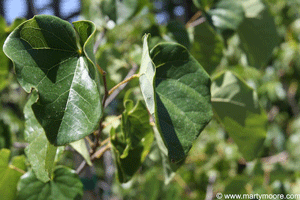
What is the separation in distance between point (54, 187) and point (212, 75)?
730 mm

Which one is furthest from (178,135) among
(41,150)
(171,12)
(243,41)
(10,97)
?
(171,12)

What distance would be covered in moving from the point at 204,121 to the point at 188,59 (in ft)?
0.33

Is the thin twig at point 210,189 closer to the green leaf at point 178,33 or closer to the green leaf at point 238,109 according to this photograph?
the green leaf at point 238,109

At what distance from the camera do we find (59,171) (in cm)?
53

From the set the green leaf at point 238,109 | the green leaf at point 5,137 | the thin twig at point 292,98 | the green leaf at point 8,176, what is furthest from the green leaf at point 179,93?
the thin twig at point 292,98

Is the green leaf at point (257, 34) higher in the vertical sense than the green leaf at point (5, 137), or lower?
lower

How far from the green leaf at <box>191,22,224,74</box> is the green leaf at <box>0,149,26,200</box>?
1.81 ft

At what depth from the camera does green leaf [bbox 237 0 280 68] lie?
744 mm

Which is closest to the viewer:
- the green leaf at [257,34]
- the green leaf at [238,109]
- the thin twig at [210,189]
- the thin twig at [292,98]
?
the green leaf at [238,109]

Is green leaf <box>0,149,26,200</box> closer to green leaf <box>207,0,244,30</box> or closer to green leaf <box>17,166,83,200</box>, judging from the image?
green leaf <box>17,166,83,200</box>

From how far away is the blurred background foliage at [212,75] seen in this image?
700 mm

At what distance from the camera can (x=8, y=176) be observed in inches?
21.7

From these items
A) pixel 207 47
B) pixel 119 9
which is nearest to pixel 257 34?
pixel 207 47

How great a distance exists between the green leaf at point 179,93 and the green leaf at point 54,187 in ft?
0.83
